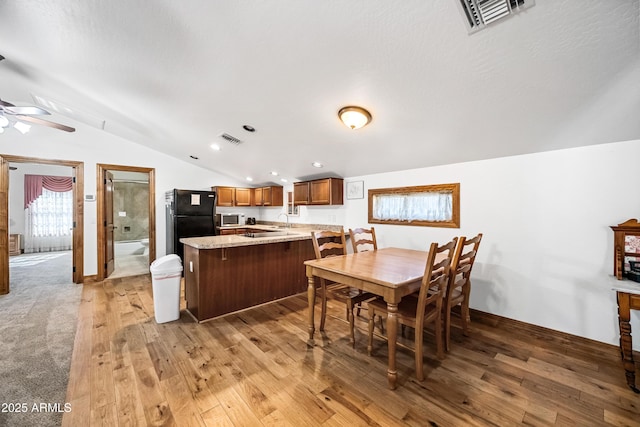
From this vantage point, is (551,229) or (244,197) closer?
(551,229)

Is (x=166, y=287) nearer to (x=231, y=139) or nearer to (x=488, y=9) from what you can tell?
(x=231, y=139)

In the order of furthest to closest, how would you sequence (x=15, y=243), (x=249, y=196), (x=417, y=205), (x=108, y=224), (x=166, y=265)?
(x=15, y=243) → (x=249, y=196) → (x=108, y=224) → (x=417, y=205) → (x=166, y=265)

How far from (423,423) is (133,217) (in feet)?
34.7

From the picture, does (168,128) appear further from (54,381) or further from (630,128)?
(630,128)

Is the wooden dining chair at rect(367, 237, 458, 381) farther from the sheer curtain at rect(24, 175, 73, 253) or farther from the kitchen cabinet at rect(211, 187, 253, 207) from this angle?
the sheer curtain at rect(24, 175, 73, 253)

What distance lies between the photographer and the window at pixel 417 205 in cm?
306

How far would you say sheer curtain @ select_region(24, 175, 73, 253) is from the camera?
21.7 feet

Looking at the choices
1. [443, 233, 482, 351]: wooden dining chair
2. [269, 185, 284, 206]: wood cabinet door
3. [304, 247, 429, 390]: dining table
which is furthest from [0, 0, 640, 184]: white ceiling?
→ [269, 185, 284, 206]: wood cabinet door

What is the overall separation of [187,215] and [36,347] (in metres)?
2.71

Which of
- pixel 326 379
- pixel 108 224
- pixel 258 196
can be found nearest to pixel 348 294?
pixel 326 379

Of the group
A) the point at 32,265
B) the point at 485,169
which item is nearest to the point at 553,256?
the point at 485,169

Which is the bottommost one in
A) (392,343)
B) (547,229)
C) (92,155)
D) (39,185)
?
(392,343)

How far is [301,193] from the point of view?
4.65m

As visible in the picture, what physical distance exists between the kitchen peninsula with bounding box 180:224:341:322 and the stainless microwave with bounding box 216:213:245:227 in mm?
2476
